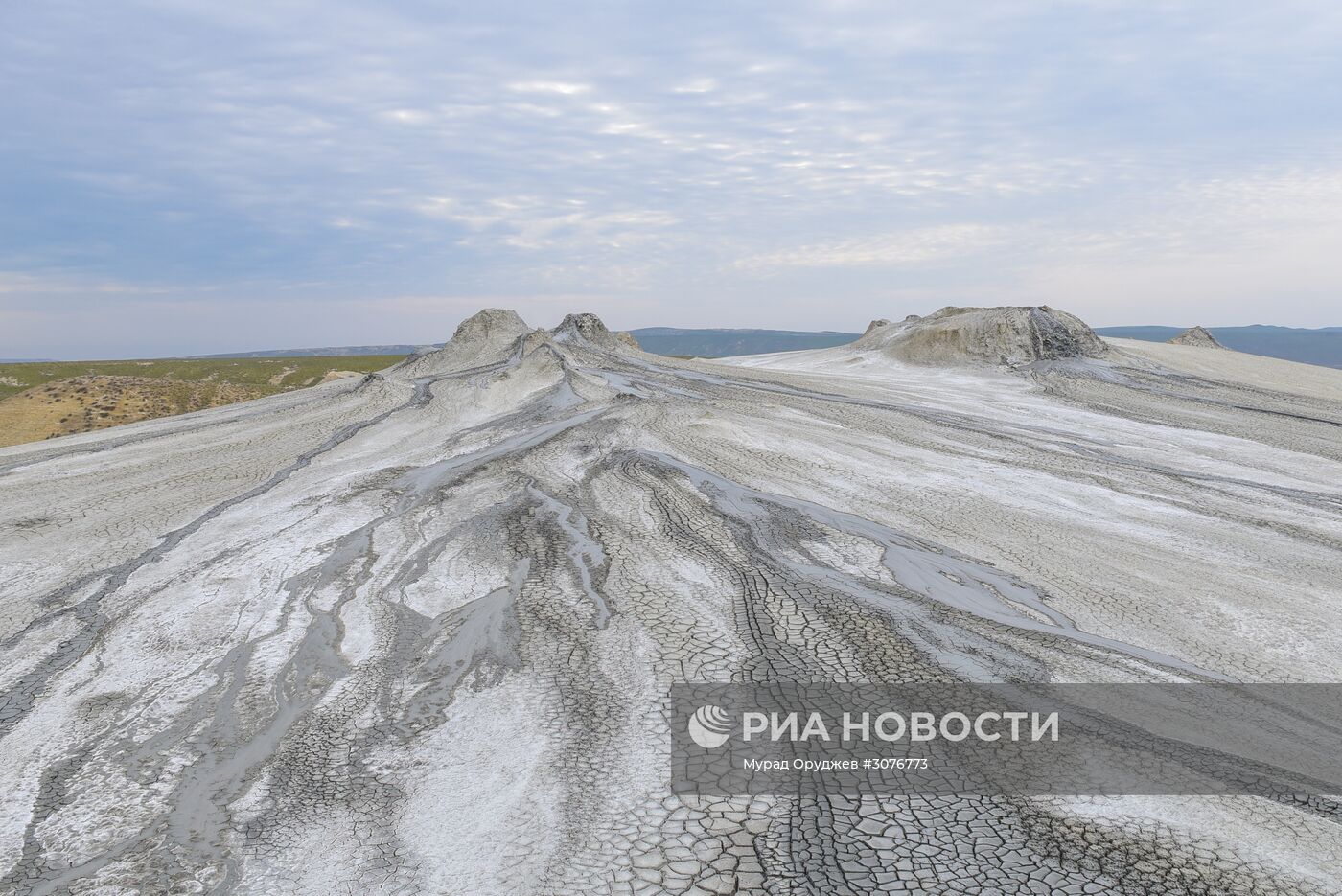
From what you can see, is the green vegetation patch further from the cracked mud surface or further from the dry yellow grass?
the cracked mud surface

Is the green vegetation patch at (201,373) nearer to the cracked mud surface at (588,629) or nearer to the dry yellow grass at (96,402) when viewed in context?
the dry yellow grass at (96,402)

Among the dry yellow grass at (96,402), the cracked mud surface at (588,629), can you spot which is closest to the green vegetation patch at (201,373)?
the dry yellow grass at (96,402)

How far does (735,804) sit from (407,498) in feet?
24.5

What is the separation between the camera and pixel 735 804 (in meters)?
3.84

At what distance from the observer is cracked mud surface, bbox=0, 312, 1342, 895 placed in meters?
3.56

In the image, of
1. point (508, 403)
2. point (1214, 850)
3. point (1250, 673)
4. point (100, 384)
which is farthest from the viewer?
point (100, 384)

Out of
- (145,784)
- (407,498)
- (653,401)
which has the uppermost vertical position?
(653,401)

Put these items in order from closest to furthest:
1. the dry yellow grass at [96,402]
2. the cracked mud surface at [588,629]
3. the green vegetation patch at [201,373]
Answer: the cracked mud surface at [588,629] → the dry yellow grass at [96,402] → the green vegetation patch at [201,373]

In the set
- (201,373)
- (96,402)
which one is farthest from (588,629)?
(201,373)

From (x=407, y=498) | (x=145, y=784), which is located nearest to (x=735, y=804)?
(x=145, y=784)

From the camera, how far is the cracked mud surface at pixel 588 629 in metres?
3.56

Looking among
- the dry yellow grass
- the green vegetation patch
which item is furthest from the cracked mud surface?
the green vegetation patch

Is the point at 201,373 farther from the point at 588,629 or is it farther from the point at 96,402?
the point at 588,629

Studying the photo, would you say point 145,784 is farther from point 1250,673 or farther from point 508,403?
point 508,403
